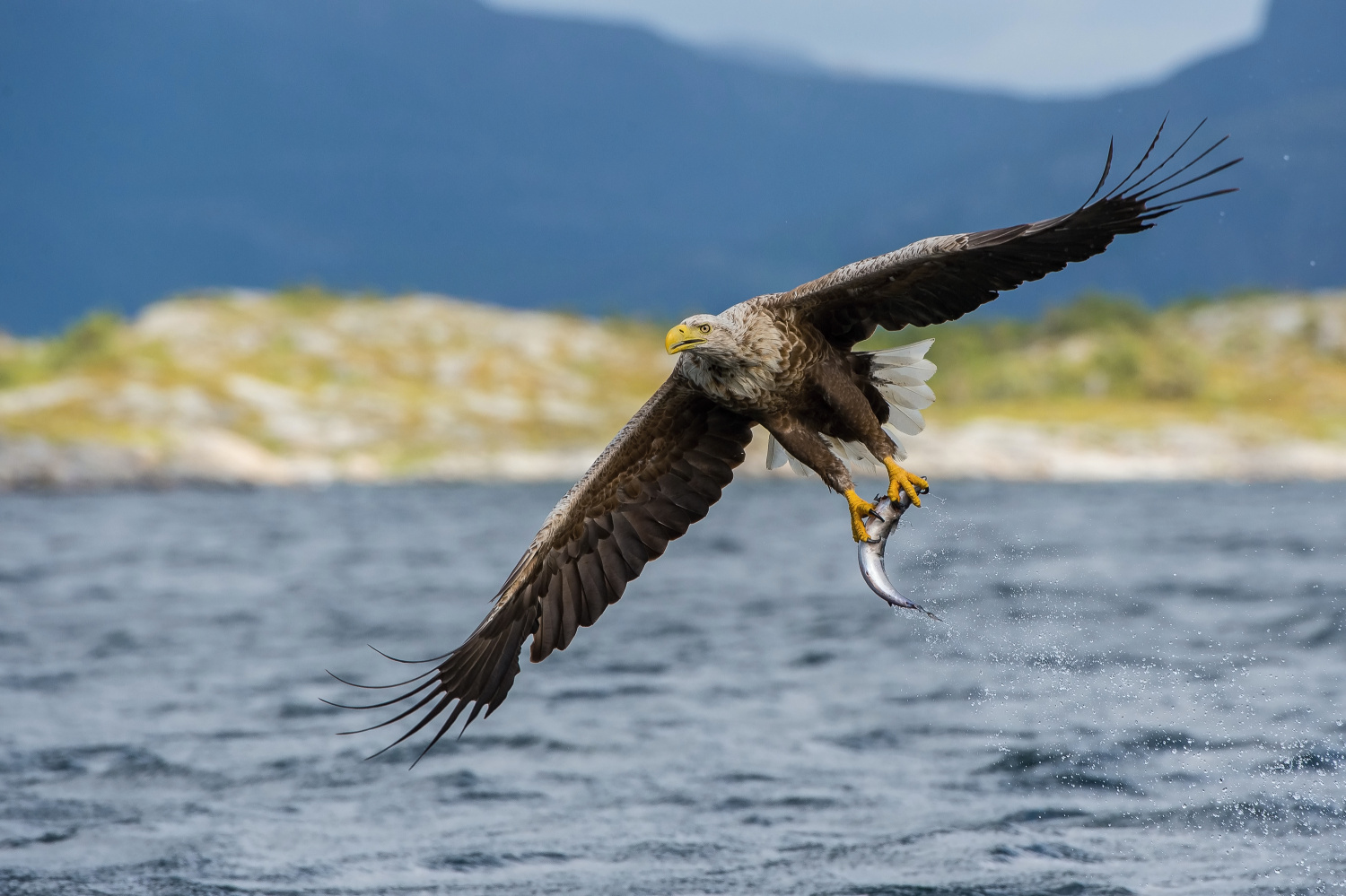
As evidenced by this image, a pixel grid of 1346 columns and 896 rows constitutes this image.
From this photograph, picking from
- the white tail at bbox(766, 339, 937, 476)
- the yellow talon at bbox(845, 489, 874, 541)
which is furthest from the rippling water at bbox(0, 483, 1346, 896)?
the white tail at bbox(766, 339, 937, 476)

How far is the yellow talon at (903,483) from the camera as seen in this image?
6988 millimetres

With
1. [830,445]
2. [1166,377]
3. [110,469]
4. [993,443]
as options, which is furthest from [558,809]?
[1166,377]

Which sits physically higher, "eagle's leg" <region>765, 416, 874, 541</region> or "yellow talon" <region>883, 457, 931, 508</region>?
"eagle's leg" <region>765, 416, 874, 541</region>

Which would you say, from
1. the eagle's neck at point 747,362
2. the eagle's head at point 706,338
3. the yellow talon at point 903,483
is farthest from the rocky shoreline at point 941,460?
the eagle's head at point 706,338

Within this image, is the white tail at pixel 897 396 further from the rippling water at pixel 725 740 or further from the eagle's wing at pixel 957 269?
the rippling water at pixel 725 740

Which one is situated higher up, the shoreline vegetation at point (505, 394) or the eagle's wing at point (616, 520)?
the shoreline vegetation at point (505, 394)

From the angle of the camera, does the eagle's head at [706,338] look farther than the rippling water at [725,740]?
No

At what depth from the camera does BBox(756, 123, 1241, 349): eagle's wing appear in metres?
6.71

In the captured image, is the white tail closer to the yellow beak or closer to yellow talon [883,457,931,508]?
yellow talon [883,457,931,508]

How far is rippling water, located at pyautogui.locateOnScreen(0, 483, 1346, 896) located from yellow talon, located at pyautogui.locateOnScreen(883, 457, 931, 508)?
7.0 inches

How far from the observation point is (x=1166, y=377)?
89125 mm

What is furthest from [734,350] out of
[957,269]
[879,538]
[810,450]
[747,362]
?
[957,269]

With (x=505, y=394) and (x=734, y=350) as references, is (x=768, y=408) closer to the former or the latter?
(x=734, y=350)

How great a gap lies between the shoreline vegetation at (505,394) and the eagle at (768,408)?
5564 centimetres
